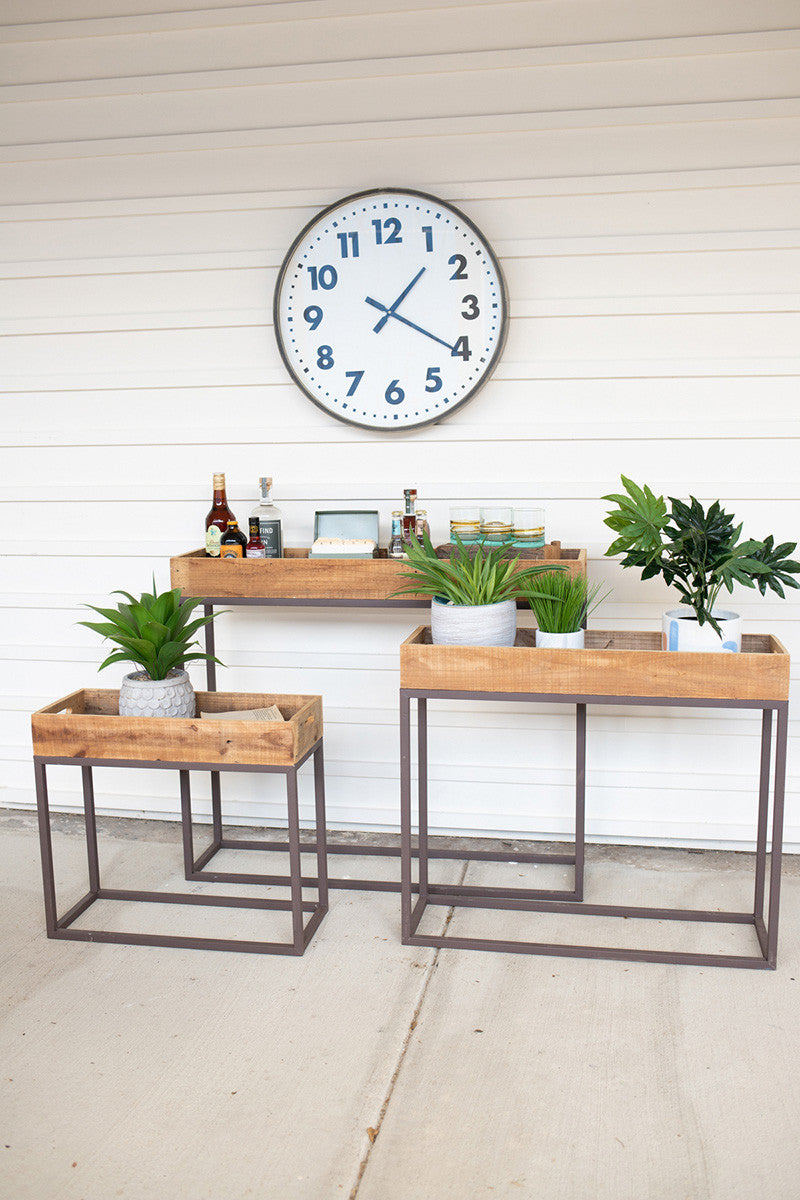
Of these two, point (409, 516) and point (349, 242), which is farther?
point (349, 242)

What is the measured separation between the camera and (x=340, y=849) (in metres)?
3.18

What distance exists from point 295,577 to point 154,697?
1.66 ft

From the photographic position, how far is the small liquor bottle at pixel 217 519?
9.53ft

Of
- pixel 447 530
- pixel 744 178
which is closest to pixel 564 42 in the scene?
pixel 744 178

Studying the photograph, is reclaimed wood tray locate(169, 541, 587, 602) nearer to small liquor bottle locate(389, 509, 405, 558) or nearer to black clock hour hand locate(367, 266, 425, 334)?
small liquor bottle locate(389, 509, 405, 558)

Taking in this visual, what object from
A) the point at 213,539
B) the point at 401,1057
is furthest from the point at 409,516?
the point at 401,1057

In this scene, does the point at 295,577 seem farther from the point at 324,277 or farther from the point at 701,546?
the point at 701,546

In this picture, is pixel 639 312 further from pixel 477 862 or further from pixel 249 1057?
pixel 249 1057

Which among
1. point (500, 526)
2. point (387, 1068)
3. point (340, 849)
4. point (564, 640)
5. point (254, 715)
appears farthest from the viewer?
point (340, 849)

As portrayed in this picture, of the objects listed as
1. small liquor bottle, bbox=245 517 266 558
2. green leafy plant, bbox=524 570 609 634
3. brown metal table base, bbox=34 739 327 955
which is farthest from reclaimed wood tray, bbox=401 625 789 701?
small liquor bottle, bbox=245 517 266 558

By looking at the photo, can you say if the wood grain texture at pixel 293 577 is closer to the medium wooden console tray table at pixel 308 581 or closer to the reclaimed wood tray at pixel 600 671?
the medium wooden console tray table at pixel 308 581

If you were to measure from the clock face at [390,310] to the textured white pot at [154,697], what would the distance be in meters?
0.97

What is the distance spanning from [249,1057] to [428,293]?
2040mm

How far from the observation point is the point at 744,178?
9.45 feet
